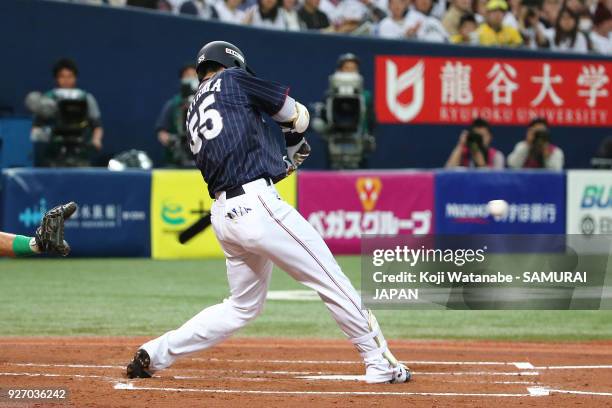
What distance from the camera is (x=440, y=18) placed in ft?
57.6

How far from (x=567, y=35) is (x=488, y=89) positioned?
1.79 metres

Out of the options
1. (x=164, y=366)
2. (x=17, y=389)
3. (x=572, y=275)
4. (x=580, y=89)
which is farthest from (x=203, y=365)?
(x=580, y=89)

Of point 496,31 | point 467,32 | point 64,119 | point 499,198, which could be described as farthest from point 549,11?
point 64,119

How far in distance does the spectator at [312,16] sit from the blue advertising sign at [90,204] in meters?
4.14

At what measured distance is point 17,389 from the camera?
246 inches

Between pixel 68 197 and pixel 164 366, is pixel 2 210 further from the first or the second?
pixel 164 366

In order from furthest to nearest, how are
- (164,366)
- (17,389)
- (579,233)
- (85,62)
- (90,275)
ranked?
(85,62) < (579,233) < (90,275) < (164,366) < (17,389)

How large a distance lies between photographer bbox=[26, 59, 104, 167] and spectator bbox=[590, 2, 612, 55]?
810 cm

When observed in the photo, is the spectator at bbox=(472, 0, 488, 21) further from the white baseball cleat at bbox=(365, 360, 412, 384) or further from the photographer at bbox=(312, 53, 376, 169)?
the white baseball cleat at bbox=(365, 360, 412, 384)

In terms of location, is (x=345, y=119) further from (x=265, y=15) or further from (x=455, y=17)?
(x=455, y=17)

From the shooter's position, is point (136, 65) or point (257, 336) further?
point (136, 65)

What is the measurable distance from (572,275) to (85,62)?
736 cm

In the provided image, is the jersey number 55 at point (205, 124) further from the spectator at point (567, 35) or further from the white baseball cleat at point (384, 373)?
the spectator at point (567, 35)

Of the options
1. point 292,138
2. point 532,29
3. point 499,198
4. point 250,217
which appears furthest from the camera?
point 532,29
